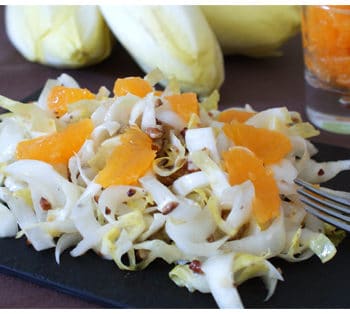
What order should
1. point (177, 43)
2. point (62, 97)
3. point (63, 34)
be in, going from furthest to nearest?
1. point (63, 34)
2. point (177, 43)
3. point (62, 97)

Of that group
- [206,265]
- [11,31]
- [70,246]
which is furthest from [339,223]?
[11,31]

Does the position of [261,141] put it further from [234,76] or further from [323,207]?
[234,76]

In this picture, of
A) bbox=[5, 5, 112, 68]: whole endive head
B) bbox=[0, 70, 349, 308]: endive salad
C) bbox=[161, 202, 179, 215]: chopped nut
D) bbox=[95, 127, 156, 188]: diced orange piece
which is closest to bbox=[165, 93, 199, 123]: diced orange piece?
bbox=[0, 70, 349, 308]: endive salad

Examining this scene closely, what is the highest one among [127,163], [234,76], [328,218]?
[127,163]

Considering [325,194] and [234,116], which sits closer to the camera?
[325,194]

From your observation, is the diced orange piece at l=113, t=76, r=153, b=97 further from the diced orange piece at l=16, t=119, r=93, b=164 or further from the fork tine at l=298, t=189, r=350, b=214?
the fork tine at l=298, t=189, r=350, b=214

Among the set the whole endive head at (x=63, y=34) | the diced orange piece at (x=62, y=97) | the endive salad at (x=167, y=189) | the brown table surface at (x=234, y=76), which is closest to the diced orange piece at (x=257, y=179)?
the endive salad at (x=167, y=189)

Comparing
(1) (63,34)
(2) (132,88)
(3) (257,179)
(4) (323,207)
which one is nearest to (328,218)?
(4) (323,207)
